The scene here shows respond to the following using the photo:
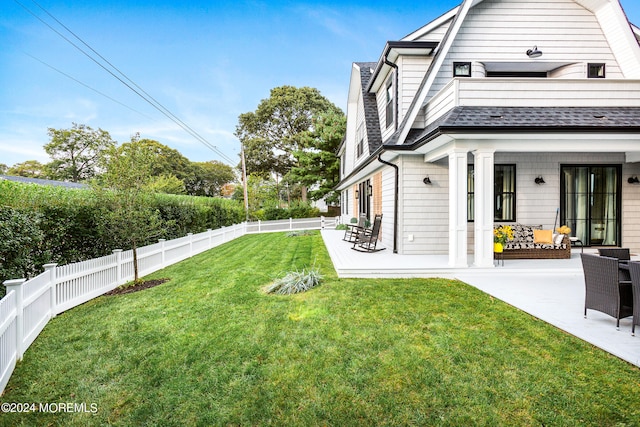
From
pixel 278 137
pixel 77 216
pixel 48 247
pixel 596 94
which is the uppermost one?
pixel 278 137

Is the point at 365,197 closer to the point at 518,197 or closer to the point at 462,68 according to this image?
the point at 518,197

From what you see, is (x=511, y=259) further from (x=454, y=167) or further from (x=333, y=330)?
(x=333, y=330)

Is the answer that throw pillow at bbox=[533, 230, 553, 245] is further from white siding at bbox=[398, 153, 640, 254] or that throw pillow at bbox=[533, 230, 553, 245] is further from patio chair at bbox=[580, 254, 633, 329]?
patio chair at bbox=[580, 254, 633, 329]

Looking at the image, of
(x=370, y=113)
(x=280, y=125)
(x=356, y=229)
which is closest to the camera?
(x=370, y=113)

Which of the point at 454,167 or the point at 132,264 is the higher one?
the point at 454,167

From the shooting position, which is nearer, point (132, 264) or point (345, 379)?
point (345, 379)

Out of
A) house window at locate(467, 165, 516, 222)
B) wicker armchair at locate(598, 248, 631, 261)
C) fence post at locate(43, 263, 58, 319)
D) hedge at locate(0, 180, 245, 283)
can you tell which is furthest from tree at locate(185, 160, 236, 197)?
wicker armchair at locate(598, 248, 631, 261)

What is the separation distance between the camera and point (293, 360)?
10.4 feet

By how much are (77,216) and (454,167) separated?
7404 mm

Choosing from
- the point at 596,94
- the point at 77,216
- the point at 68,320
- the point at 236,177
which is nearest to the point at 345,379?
the point at 68,320

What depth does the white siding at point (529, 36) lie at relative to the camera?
316 inches

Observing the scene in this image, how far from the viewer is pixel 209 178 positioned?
5112 centimetres

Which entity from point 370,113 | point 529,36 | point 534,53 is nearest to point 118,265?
point 370,113

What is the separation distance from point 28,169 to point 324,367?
48.8 meters
